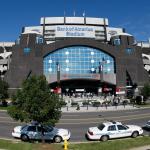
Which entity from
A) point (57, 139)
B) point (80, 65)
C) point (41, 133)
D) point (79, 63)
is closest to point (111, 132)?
point (57, 139)

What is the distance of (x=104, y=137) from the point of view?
97.8 ft

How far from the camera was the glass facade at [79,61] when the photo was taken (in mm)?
113250

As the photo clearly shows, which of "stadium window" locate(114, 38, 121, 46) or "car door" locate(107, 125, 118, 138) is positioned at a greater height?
"stadium window" locate(114, 38, 121, 46)

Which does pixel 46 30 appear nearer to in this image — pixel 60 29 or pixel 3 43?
pixel 60 29

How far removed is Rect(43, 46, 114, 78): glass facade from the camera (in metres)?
113

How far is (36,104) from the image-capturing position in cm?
2741

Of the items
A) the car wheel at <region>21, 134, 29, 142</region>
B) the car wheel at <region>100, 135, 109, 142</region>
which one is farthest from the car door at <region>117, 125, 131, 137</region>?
the car wheel at <region>21, 134, 29, 142</region>

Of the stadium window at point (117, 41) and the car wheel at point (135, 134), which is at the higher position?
the stadium window at point (117, 41)

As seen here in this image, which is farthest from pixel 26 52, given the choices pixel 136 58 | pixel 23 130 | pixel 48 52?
pixel 23 130

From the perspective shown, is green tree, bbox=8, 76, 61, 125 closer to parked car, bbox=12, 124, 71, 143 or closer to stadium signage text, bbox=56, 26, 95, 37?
parked car, bbox=12, 124, 71, 143

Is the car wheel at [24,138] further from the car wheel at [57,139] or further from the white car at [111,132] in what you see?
the white car at [111,132]

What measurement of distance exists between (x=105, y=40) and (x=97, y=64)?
28616mm

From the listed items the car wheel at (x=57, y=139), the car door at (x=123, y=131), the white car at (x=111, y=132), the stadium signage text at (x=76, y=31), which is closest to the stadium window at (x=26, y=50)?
the stadium signage text at (x=76, y=31)

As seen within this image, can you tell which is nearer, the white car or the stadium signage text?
the white car
